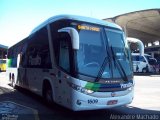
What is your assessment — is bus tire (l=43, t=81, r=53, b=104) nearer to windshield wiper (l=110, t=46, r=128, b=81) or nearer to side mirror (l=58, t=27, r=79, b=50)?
windshield wiper (l=110, t=46, r=128, b=81)

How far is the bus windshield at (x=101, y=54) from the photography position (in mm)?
7867

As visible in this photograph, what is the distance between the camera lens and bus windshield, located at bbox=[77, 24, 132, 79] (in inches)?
310

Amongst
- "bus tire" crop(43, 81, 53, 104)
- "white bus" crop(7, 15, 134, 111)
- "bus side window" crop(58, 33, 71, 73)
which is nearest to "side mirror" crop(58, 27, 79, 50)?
"white bus" crop(7, 15, 134, 111)

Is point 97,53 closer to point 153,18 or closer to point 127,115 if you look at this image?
point 127,115

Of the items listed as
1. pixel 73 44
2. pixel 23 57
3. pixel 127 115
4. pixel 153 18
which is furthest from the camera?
pixel 153 18

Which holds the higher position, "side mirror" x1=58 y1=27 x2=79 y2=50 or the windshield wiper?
"side mirror" x1=58 y1=27 x2=79 y2=50

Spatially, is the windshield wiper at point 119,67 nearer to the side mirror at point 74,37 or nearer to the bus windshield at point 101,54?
the bus windshield at point 101,54

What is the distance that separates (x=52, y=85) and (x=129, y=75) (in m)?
2.47

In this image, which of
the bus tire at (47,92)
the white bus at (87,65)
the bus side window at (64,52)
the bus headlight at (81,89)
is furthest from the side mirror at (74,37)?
the bus tire at (47,92)

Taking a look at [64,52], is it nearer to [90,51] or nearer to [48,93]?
[90,51]

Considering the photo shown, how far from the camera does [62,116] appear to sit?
8.59 meters

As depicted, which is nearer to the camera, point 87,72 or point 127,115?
point 87,72

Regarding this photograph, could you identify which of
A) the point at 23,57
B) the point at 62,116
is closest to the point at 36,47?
the point at 23,57

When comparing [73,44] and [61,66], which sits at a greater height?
[73,44]
